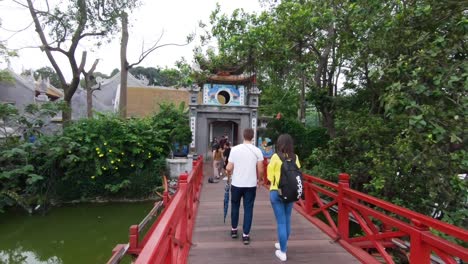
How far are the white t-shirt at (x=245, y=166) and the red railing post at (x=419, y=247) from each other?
1.78m

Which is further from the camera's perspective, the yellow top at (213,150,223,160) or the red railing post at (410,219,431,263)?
the yellow top at (213,150,223,160)

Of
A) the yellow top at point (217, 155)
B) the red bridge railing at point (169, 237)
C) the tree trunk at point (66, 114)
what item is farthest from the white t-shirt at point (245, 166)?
the tree trunk at point (66, 114)

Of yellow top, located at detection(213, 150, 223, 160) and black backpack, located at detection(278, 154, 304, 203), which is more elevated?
black backpack, located at detection(278, 154, 304, 203)

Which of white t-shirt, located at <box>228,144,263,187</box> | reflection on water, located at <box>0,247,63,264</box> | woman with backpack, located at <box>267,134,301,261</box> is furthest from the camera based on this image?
reflection on water, located at <box>0,247,63,264</box>

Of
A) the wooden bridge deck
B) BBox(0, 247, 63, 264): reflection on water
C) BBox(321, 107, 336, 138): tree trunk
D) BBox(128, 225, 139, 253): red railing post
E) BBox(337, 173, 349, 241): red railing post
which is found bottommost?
BBox(0, 247, 63, 264): reflection on water

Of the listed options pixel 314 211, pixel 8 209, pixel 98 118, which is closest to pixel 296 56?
pixel 314 211

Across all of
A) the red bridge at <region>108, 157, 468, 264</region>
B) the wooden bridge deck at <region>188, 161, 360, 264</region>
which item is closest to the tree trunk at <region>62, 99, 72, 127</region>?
the red bridge at <region>108, 157, 468, 264</region>

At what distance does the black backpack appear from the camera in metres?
3.45

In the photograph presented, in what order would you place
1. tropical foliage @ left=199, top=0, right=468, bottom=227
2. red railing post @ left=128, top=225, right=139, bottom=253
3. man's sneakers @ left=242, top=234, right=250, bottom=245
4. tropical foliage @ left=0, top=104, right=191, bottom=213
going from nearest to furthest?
tropical foliage @ left=199, top=0, right=468, bottom=227 < man's sneakers @ left=242, top=234, right=250, bottom=245 < red railing post @ left=128, top=225, right=139, bottom=253 < tropical foliage @ left=0, top=104, right=191, bottom=213

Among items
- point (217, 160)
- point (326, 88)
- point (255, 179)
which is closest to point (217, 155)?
point (217, 160)

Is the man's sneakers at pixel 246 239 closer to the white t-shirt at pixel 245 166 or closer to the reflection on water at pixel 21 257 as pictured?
the white t-shirt at pixel 245 166

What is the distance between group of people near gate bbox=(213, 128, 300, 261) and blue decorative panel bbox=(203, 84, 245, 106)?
37.3ft

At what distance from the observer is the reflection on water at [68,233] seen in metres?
8.77

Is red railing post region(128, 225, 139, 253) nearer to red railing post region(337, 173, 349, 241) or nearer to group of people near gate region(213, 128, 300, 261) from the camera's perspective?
group of people near gate region(213, 128, 300, 261)
